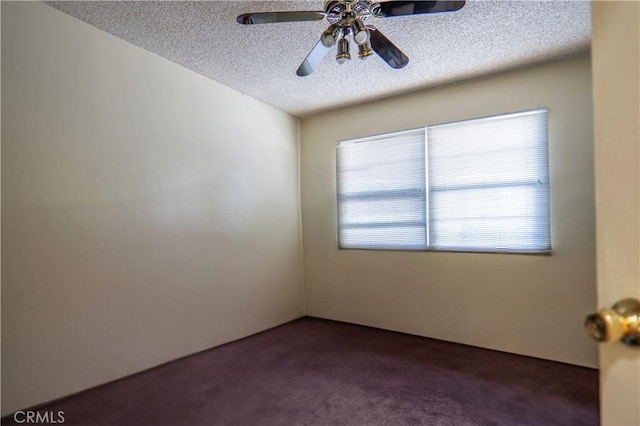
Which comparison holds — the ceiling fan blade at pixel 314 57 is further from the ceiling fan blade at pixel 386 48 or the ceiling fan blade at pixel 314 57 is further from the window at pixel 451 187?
the window at pixel 451 187

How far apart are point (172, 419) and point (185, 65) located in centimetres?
266

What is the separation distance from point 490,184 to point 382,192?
107 centimetres

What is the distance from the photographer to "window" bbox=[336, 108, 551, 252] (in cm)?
285

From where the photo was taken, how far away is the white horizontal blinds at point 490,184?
282 centimetres

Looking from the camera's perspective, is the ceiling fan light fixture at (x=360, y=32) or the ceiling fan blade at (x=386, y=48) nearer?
the ceiling fan light fixture at (x=360, y=32)

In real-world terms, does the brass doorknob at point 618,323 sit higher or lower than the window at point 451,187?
lower

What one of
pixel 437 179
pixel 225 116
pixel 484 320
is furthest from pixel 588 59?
pixel 225 116

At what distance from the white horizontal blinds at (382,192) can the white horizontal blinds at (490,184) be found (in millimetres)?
137

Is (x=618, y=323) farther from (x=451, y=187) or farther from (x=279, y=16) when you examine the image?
(x=451, y=187)

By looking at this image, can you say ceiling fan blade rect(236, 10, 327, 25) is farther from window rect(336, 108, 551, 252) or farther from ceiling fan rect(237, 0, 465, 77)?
window rect(336, 108, 551, 252)

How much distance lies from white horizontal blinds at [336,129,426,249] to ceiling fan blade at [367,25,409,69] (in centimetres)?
138

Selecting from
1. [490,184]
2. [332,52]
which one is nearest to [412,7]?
[332,52]

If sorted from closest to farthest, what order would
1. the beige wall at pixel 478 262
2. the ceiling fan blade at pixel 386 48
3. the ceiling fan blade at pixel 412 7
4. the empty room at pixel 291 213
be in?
1. the ceiling fan blade at pixel 412 7
2. the ceiling fan blade at pixel 386 48
3. the empty room at pixel 291 213
4. the beige wall at pixel 478 262

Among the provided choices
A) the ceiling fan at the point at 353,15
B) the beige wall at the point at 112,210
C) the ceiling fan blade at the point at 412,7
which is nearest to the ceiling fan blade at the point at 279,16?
the ceiling fan at the point at 353,15
